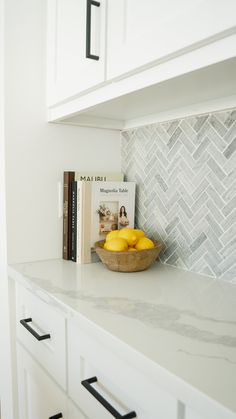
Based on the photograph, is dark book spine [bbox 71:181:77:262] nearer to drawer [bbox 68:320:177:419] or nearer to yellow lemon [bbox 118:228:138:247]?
yellow lemon [bbox 118:228:138:247]

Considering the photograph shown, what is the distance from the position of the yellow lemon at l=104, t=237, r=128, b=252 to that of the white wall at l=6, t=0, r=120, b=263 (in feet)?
0.92

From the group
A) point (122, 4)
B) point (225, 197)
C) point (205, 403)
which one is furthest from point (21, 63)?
point (205, 403)

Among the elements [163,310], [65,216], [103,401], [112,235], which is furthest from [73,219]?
[103,401]

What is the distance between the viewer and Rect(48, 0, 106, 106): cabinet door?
0.88 m

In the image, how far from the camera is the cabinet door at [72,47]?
88cm

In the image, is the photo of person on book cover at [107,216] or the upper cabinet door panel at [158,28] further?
the photo of person on book cover at [107,216]

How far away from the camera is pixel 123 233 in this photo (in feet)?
3.62

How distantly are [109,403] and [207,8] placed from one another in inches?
30.1

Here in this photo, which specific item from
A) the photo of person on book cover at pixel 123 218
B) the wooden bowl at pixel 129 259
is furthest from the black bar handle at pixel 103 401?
the photo of person on book cover at pixel 123 218

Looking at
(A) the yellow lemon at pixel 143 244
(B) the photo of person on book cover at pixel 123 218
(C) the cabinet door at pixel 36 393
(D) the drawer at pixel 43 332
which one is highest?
(B) the photo of person on book cover at pixel 123 218

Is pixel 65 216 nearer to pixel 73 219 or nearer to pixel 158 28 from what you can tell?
pixel 73 219

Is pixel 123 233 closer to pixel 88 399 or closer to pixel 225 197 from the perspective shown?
pixel 225 197

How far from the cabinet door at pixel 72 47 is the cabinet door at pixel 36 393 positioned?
831mm

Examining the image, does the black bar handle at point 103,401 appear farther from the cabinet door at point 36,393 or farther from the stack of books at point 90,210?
the stack of books at point 90,210
